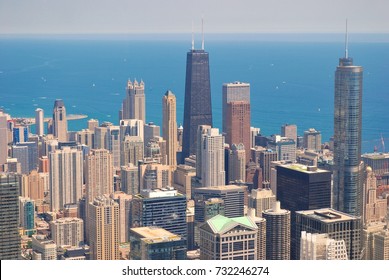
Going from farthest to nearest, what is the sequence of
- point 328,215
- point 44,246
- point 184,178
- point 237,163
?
point 237,163
point 184,178
point 44,246
point 328,215

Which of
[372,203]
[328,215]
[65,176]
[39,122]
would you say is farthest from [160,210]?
[65,176]

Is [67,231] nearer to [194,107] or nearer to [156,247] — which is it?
[194,107]

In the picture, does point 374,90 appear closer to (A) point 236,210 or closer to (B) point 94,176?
(A) point 236,210

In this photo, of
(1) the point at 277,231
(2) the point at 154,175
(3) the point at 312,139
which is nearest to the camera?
(1) the point at 277,231

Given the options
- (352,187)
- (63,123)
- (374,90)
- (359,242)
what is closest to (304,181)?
(352,187)

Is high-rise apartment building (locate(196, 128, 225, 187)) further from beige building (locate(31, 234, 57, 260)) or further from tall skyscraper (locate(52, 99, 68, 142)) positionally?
beige building (locate(31, 234, 57, 260))
